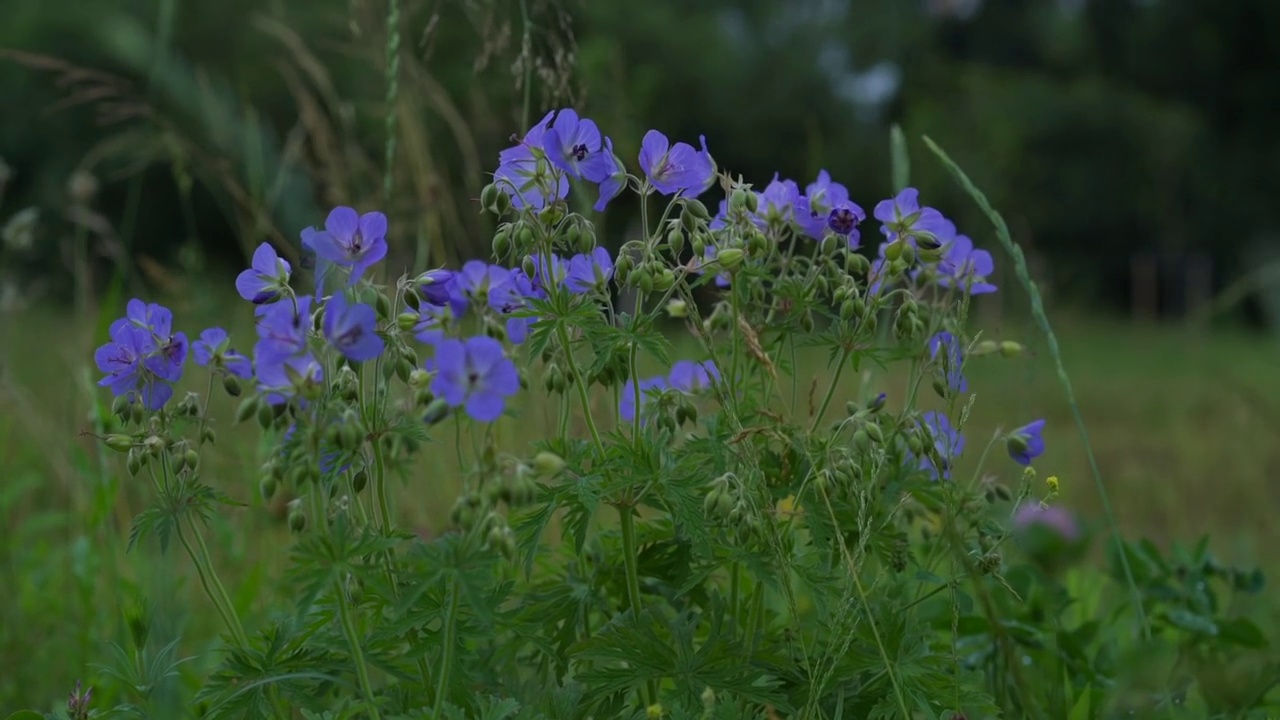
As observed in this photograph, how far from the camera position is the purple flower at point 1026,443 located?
150 centimetres

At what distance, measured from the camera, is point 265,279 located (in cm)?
125

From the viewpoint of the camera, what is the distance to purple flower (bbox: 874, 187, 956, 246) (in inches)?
55.8

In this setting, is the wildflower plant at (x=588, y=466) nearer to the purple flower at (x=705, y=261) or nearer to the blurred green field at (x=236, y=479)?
the purple flower at (x=705, y=261)

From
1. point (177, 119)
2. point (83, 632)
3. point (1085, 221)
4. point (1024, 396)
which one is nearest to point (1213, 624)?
point (1024, 396)

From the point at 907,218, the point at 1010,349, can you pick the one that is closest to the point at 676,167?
the point at 907,218

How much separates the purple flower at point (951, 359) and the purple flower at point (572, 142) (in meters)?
0.46

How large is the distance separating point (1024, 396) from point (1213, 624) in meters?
A: 0.53

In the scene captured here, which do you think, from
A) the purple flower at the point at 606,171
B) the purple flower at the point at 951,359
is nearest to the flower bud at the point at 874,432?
the purple flower at the point at 951,359

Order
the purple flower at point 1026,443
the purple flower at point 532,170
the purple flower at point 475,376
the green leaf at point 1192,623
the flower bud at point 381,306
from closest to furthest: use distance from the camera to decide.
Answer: the purple flower at point 475,376 → the flower bud at point 381,306 → the purple flower at point 532,170 → the purple flower at point 1026,443 → the green leaf at point 1192,623

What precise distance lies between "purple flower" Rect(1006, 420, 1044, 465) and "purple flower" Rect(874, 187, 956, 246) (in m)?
0.25

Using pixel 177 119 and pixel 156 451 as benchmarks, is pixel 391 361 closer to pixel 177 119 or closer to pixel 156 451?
pixel 156 451

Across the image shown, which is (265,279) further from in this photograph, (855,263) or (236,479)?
(236,479)

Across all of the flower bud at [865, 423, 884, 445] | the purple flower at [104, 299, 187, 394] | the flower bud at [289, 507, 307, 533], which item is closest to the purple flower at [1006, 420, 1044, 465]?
the flower bud at [865, 423, 884, 445]

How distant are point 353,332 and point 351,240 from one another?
→ 0.19 m
